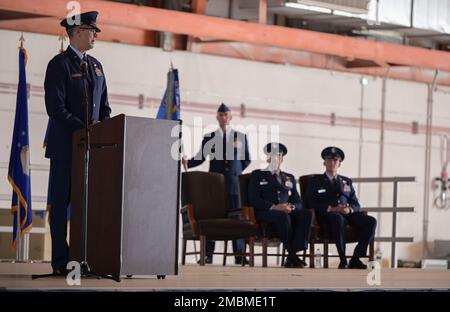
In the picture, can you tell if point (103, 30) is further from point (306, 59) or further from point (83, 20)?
point (83, 20)

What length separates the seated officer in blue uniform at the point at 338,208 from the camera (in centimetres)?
955

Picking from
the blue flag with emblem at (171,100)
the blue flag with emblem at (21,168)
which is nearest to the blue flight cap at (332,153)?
the blue flag with emblem at (171,100)

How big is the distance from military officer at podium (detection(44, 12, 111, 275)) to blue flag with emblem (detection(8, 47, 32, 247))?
3.87 metres

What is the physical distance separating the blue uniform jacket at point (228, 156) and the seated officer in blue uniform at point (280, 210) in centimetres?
104

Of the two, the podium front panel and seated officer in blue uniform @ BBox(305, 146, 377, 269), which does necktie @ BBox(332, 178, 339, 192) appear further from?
the podium front panel

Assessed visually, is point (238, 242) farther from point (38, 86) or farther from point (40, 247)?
point (38, 86)

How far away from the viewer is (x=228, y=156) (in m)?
10.7

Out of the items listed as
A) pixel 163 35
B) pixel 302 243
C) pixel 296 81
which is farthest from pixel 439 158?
pixel 302 243

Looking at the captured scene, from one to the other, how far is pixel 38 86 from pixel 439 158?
20.9 feet

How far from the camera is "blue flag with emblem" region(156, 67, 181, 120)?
438 inches

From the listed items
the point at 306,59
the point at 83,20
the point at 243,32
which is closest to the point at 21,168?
the point at 243,32

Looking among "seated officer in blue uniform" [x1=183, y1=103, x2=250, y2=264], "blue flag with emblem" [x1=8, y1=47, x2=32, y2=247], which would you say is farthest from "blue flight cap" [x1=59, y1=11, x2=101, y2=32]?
"seated officer in blue uniform" [x1=183, y1=103, x2=250, y2=264]

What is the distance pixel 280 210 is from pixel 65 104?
4.20 metres

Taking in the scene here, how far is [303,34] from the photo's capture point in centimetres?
1297
